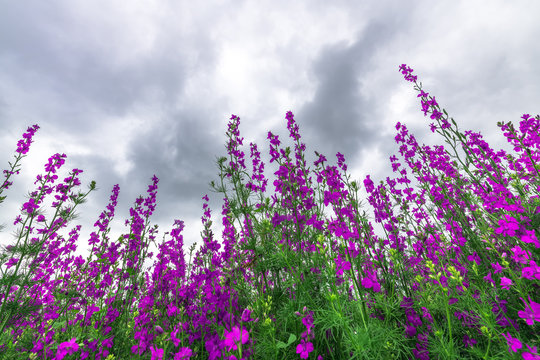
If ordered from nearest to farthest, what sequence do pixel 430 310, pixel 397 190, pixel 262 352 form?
1. pixel 430 310
2. pixel 262 352
3. pixel 397 190

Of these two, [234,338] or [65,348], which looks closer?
[234,338]

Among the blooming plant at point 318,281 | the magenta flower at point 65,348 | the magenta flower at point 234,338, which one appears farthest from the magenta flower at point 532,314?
the magenta flower at point 65,348

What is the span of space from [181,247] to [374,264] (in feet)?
17.0

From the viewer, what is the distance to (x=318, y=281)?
3273mm

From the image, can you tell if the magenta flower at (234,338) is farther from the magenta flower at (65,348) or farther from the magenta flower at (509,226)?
the magenta flower at (509,226)

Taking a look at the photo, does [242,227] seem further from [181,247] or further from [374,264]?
[181,247]

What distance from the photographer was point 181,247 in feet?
22.3

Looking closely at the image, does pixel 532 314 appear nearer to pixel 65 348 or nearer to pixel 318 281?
pixel 318 281

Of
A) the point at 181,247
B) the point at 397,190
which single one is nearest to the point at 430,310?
the point at 397,190

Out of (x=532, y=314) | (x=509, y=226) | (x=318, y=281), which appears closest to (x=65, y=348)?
(x=318, y=281)

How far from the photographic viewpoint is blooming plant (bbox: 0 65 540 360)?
94.3 inches

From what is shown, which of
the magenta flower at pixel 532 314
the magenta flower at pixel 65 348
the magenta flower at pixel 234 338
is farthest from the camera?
the magenta flower at pixel 65 348

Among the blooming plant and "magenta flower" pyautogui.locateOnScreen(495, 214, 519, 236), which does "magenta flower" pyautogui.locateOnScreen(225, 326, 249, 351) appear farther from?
"magenta flower" pyautogui.locateOnScreen(495, 214, 519, 236)

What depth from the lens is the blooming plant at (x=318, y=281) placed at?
239cm
